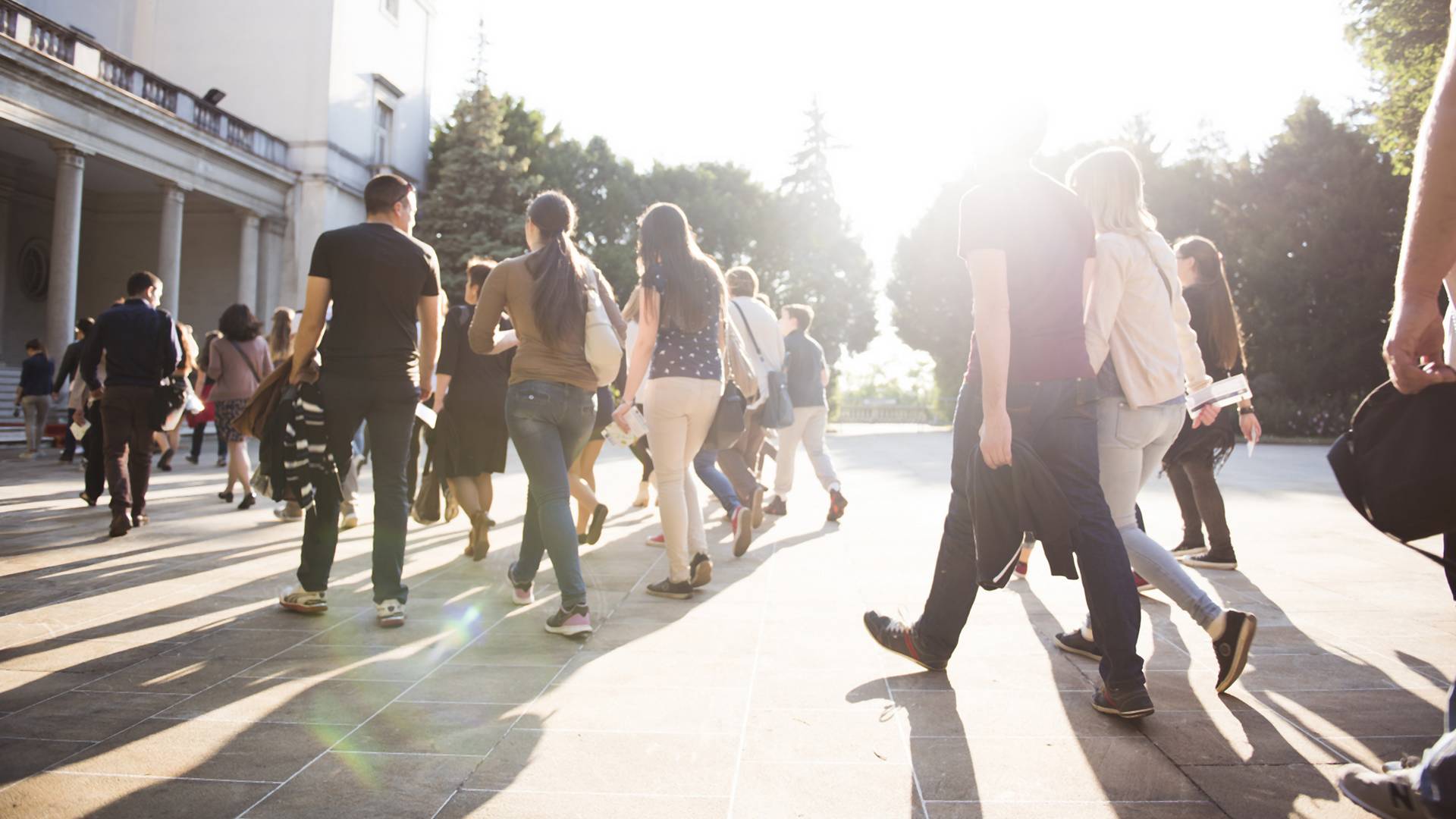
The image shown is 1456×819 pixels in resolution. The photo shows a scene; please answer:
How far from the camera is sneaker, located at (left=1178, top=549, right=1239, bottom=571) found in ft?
18.6

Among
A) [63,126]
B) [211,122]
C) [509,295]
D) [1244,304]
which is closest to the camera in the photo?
[509,295]

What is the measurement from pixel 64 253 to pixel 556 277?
19.3 m

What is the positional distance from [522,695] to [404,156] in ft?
109

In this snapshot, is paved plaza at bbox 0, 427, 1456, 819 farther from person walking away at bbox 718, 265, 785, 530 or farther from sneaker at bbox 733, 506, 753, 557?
person walking away at bbox 718, 265, 785, 530

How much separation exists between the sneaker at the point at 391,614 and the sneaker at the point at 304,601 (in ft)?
1.14

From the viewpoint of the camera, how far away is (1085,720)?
9.87 feet

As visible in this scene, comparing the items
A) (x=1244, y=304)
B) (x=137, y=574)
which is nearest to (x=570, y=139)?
(x=1244, y=304)

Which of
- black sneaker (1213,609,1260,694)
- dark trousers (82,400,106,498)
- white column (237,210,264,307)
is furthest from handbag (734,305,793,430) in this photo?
white column (237,210,264,307)

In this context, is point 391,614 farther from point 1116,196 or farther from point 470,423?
point 1116,196

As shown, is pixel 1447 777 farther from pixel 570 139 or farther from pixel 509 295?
pixel 570 139

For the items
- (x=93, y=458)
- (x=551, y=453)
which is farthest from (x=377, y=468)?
(x=93, y=458)

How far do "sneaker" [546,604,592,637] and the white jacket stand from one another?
7.62 ft

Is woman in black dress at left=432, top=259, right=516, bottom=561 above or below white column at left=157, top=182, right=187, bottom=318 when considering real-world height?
below

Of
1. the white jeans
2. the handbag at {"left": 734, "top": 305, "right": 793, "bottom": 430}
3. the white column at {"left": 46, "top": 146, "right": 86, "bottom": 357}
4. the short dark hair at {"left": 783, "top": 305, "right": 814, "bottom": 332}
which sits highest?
the white column at {"left": 46, "top": 146, "right": 86, "bottom": 357}
